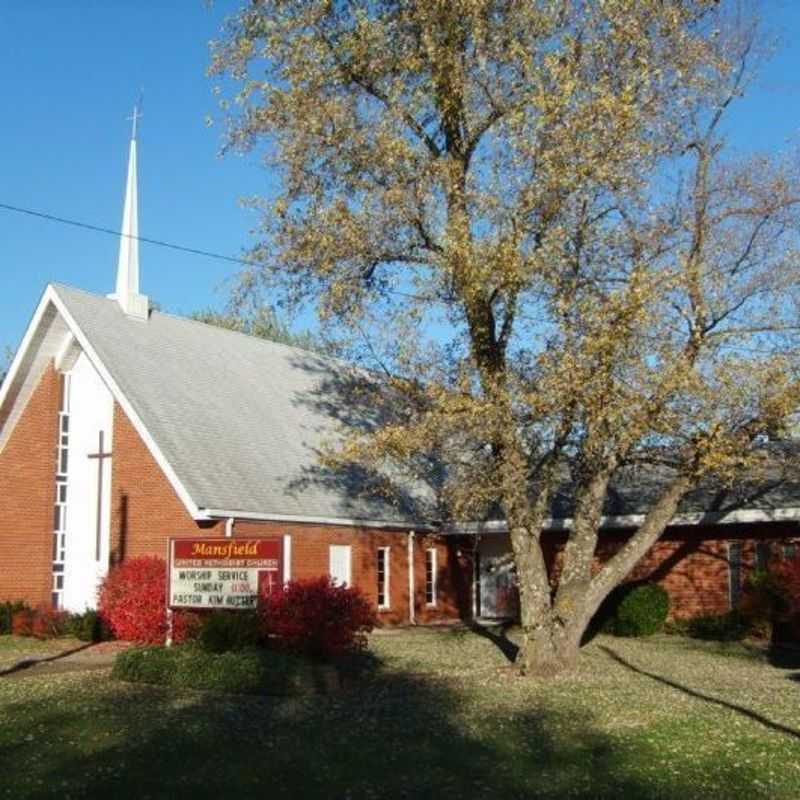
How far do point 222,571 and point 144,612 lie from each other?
7.78 ft

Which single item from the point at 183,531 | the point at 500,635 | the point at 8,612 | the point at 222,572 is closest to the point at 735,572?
the point at 500,635

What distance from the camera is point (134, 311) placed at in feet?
89.1

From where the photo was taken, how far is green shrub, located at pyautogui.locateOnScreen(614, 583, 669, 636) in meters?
23.9

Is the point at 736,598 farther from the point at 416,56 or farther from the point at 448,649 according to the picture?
the point at 416,56

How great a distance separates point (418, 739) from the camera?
11.0 metres

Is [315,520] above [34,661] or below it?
above

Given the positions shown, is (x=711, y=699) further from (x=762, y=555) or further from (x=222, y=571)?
(x=762, y=555)

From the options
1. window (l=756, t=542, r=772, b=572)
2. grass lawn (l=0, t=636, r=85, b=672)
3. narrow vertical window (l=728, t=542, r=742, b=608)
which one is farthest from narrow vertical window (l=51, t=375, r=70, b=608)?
window (l=756, t=542, r=772, b=572)

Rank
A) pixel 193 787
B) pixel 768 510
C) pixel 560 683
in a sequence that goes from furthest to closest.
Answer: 1. pixel 768 510
2. pixel 560 683
3. pixel 193 787

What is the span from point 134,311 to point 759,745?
2016cm

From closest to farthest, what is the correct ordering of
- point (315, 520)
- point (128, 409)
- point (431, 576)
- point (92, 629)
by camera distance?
point (92, 629) → point (128, 409) → point (315, 520) → point (431, 576)

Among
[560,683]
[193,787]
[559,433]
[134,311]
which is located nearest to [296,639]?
[560,683]

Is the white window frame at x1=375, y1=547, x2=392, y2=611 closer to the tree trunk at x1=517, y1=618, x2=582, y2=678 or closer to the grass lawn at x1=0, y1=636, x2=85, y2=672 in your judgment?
the grass lawn at x1=0, y1=636, x2=85, y2=672

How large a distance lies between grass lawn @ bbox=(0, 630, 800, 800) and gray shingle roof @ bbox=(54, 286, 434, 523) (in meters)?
7.48
